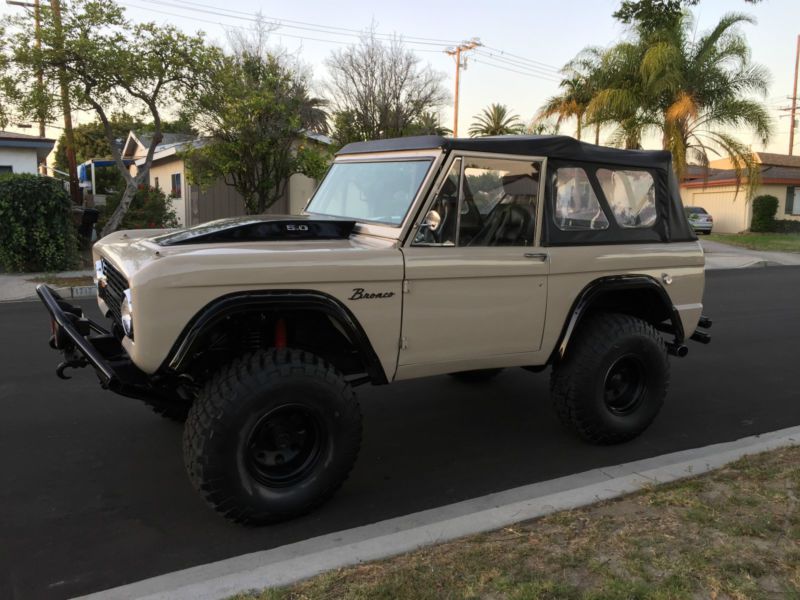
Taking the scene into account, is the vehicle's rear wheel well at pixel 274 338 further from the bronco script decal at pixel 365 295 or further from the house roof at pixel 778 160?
the house roof at pixel 778 160

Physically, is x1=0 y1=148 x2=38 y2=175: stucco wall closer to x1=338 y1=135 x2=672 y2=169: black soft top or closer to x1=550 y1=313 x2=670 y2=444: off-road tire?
x1=338 y1=135 x2=672 y2=169: black soft top

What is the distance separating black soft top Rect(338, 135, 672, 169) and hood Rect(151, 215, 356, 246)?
2.09 ft

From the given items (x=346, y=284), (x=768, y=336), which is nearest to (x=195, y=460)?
(x=346, y=284)

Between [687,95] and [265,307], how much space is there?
18763 millimetres

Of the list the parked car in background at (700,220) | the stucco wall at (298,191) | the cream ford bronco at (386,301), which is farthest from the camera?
the parked car in background at (700,220)

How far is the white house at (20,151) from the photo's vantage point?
1792 cm

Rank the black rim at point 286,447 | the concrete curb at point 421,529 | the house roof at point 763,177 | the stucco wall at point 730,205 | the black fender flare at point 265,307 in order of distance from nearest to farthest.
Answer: the concrete curb at point 421,529
the black fender flare at point 265,307
the black rim at point 286,447
the stucco wall at point 730,205
the house roof at point 763,177

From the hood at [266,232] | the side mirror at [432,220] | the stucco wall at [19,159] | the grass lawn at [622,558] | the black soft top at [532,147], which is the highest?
the stucco wall at [19,159]

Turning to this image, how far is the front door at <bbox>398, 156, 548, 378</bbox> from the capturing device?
357 centimetres

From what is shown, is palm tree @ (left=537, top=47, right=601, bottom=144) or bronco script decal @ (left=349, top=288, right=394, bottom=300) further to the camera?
palm tree @ (left=537, top=47, right=601, bottom=144)

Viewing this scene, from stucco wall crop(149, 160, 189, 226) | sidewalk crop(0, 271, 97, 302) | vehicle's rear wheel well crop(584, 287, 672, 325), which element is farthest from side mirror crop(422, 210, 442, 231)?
stucco wall crop(149, 160, 189, 226)

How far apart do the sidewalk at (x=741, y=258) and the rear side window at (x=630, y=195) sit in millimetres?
13810

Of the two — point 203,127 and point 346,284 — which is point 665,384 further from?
point 203,127

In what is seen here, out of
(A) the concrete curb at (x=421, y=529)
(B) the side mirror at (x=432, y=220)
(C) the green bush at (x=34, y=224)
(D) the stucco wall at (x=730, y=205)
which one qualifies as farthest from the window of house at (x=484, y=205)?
(D) the stucco wall at (x=730, y=205)
